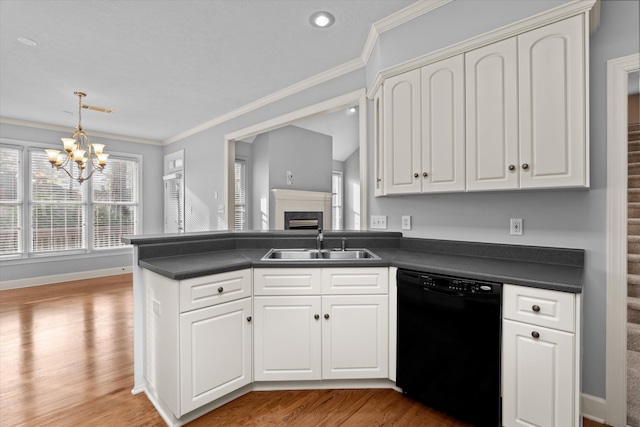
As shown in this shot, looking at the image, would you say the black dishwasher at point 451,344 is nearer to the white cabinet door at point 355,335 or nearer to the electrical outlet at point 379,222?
the white cabinet door at point 355,335

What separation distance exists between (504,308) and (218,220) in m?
4.52

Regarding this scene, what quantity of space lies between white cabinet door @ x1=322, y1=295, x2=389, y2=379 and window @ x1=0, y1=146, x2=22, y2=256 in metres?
5.85

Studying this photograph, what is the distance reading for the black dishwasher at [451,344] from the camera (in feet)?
5.68

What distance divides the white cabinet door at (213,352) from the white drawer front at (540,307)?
1.54m

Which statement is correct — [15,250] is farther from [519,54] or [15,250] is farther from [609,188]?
[609,188]

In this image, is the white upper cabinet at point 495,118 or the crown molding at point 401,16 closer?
the white upper cabinet at point 495,118

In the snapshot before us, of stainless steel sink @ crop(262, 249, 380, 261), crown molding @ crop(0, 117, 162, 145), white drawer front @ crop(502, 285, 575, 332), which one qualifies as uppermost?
crown molding @ crop(0, 117, 162, 145)

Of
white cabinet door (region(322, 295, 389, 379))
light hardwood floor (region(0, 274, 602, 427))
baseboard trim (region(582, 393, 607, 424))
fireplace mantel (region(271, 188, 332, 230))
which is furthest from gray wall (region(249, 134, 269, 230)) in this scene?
baseboard trim (region(582, 393, 607, 424))

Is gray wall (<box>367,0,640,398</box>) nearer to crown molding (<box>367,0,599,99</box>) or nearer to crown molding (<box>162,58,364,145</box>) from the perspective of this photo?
crown molding (<box>367,0,599,99</box>)

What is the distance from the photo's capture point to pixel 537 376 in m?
1.61

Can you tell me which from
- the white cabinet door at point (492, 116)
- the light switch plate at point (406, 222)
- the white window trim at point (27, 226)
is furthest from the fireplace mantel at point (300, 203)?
the white cabinet door at point (492, 116)

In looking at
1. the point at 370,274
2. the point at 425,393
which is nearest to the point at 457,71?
the point at 370,274

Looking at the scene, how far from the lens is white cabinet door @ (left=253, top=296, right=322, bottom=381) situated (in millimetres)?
2160

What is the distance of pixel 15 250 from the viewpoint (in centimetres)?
523
